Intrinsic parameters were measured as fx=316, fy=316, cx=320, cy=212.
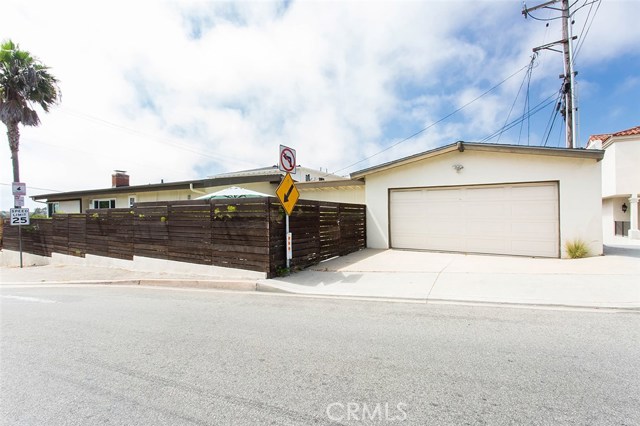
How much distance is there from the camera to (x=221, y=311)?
18.4 ft

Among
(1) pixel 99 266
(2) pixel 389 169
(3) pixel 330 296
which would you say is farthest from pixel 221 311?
(1) pixel 99 266

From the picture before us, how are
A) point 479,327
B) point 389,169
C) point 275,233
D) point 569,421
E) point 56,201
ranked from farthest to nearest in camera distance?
point 56,201 < point 389,169 < point 275,233 < point 479,327 < point 569,421

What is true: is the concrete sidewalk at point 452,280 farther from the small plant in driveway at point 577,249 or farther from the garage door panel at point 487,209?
the garage door panel at point 487,209

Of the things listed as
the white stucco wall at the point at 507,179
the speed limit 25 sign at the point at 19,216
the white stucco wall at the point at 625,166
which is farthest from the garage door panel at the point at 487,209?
the speed limit 25 sign at the point at 19,216

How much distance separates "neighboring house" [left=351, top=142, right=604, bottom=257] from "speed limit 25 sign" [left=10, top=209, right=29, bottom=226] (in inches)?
589

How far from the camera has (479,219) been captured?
1084cm

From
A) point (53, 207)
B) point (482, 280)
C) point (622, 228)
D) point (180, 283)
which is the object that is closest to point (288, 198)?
point (180, 283)

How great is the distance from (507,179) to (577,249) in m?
2.84

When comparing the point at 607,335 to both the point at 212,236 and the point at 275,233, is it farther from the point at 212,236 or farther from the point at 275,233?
the point at 212,236

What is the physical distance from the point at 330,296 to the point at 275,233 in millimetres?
2253

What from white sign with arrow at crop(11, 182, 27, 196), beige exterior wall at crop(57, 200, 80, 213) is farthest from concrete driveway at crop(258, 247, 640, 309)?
beige exterior wall at crop(57, 200, 80, 213)

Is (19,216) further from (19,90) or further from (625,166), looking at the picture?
(625,166)

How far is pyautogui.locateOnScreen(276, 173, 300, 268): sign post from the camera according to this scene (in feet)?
25.0

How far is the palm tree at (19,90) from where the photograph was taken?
15844mm
